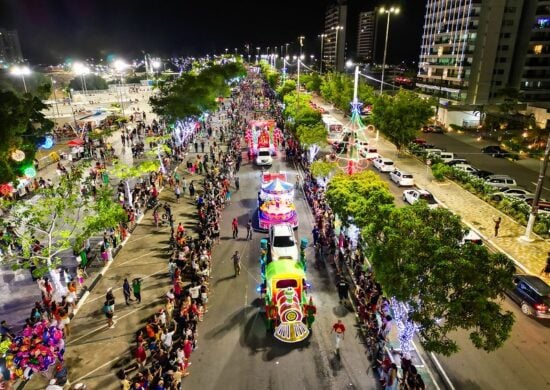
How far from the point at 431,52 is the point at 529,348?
3218 inches

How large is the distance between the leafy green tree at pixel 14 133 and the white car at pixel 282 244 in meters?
11.6

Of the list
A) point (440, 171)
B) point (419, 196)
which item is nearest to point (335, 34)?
point (440, 171)

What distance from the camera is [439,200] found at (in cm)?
2947

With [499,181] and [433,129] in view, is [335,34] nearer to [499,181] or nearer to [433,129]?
[433,129]

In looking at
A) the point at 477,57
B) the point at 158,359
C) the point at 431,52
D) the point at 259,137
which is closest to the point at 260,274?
the point at 158,359

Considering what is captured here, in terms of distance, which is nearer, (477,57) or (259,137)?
(259,137)

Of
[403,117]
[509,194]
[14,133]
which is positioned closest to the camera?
[14,133]

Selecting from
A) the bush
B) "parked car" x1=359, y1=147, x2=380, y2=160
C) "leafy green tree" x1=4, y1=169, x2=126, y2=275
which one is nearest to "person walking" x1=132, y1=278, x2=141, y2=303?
"leafy green tree" x1=4, y1=169, x2=126, y2=275

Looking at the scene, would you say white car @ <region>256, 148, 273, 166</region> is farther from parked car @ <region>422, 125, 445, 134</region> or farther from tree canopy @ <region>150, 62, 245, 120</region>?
parked car @ <region>422, 125, 445, 134</region>

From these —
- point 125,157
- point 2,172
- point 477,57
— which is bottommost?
point 125,157

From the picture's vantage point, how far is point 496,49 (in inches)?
2704

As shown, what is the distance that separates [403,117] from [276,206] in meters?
22.5

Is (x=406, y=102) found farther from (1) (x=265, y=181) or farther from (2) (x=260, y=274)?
(2) (x=260, y=274)

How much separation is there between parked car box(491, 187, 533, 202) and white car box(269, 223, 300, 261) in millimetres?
17325
